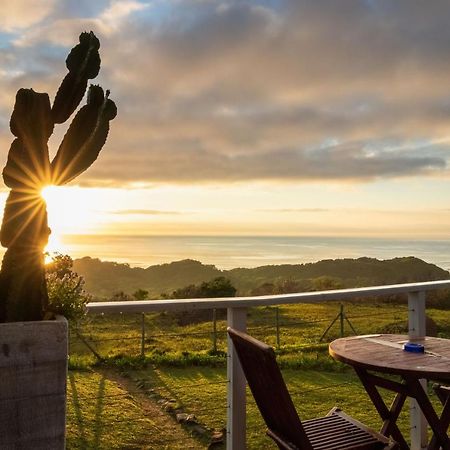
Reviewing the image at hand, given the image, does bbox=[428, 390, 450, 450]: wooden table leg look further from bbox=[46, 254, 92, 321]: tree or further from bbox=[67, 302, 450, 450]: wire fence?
bbox=[46, 254, 92, 321]: tree

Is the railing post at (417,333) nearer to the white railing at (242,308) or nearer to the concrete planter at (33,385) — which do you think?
the white railing at (242,308)

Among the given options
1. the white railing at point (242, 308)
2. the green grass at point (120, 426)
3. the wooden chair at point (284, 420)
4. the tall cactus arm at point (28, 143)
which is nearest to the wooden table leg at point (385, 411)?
the wooden chair at point (284, 420)

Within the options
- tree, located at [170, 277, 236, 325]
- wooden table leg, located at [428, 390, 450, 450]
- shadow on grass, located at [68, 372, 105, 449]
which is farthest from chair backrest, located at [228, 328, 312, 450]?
tree, located at [170, 277, 236, 325]

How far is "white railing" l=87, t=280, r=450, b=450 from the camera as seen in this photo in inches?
96.5

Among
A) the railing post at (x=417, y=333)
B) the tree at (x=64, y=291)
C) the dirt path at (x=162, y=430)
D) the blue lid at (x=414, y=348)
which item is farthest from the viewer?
the dirt path at (x=162, y=430)

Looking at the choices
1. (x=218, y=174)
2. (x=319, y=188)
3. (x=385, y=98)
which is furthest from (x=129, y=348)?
(x=385, y=98)

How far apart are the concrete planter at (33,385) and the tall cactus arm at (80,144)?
0.62m

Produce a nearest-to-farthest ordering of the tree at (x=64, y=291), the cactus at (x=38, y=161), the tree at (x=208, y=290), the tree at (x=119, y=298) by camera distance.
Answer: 1. the cactus at (x=38, y=161)
2. the tree at (x=64, y=291)
3. the tree at (x=119, y=298)
4. the tree at (x=208, y=290)

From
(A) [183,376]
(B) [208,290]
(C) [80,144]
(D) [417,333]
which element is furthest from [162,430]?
(B) [208,290]

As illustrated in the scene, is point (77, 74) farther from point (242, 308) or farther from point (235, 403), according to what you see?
point (235, 403)

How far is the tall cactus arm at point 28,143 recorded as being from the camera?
81.8 inches

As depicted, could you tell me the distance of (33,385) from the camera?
1.81 m

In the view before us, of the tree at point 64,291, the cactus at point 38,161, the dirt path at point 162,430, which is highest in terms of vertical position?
the cactus at point 38,161

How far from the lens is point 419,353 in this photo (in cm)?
269
